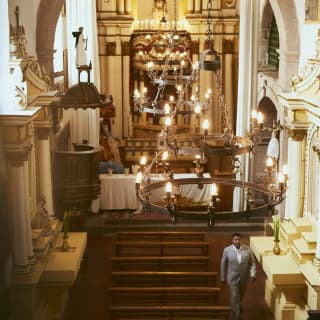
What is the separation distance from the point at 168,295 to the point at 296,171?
275 centimetres

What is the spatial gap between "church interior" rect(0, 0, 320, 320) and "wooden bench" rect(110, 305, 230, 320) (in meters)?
0.02

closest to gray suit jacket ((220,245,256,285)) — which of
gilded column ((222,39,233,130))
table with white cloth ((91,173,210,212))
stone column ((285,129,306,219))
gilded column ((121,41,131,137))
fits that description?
stone column ((285,129,306,219))

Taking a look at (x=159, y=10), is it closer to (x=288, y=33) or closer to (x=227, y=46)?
(x=227, y=46)

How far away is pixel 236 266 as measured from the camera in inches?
462

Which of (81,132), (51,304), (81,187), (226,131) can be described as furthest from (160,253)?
(226,131)

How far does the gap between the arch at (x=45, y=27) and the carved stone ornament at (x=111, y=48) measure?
8447mm

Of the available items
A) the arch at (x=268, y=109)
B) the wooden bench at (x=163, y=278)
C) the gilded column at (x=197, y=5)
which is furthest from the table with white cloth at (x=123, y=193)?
the gilded column at (x=197, y=5)

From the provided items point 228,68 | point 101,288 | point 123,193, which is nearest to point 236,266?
point 101,288

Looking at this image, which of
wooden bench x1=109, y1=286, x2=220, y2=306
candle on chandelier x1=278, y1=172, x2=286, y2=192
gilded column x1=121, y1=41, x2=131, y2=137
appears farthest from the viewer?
gilded column x1=121, y1=41, x2=131, y2=137

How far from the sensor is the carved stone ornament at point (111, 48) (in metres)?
21.7

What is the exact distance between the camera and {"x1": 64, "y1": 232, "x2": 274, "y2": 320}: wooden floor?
1230cm

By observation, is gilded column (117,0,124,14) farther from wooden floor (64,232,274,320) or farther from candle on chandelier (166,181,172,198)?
candle on chandelier (166,181,172,198)

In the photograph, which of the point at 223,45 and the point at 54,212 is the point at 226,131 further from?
the point at 223,45

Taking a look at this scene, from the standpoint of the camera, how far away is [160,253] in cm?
1420
